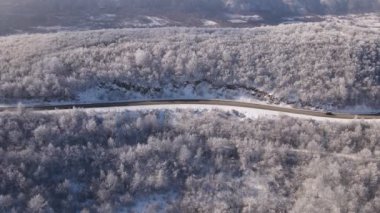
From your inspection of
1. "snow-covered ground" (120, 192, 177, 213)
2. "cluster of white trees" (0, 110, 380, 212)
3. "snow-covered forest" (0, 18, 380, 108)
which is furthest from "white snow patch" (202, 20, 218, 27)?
"snow-covered ground" (120, 192, 177, 213)

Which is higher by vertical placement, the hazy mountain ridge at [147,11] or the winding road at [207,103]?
the hazy mountain ridge at [147,11]

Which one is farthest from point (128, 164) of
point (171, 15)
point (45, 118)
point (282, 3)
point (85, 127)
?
point (282, 3)

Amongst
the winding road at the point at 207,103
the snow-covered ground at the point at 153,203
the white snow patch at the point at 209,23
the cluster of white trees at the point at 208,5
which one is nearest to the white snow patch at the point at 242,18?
the cluster of white trees at the point at 208,5

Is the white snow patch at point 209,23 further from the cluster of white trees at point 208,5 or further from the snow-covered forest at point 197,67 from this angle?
the snow-covered forest at point 197,67

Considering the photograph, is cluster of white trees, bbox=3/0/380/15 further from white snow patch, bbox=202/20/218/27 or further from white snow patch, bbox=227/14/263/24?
white snow patch, bbox=202/20/218/27

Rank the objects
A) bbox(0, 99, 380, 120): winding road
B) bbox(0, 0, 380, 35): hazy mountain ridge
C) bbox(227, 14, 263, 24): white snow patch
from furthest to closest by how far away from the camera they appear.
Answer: bbox(227, 14, 263, 24): white snow patch < bbox(0, 0, 380, 35): hazy mountain ridge < bbox(0, 99, 380, 120): winding road

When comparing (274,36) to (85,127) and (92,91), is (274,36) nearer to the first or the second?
(92,91)
